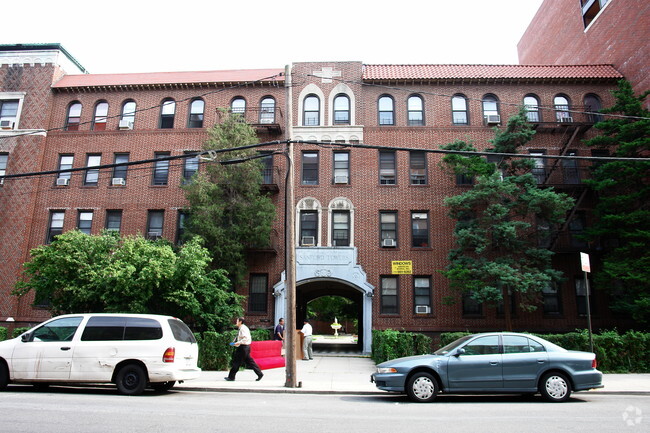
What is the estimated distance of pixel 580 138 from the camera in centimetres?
2256

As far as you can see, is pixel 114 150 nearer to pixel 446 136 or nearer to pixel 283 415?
pixel 446 136

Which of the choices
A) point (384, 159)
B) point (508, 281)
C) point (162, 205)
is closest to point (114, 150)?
point (162, 205)

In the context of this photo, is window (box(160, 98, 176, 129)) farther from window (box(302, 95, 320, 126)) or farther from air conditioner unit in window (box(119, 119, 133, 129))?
window (box(302, 95, 320, 126))

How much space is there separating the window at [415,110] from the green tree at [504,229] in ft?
13.1

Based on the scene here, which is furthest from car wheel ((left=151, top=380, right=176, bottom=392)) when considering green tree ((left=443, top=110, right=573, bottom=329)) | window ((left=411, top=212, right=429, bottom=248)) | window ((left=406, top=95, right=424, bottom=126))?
window ((left=406, top=95, right=424, bottom=126))

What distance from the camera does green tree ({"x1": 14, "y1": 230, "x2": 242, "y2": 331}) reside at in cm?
1505

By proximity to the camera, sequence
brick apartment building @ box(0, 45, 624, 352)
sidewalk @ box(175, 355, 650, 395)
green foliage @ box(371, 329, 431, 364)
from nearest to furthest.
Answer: sidewalk @ box(175, 355, 650, 395) < green foliage @ box(371, 329, 431, 364) < brick apartment building @ box(0, 45, 624, 352)

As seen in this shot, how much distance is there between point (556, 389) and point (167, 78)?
2350cm

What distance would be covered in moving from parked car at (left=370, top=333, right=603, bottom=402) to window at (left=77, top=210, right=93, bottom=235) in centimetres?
1969

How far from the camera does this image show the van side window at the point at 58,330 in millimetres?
10305

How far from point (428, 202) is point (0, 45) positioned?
2537 centimetres

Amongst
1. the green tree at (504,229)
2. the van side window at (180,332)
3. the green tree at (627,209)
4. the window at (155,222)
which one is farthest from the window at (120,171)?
the green tree at (627,209)

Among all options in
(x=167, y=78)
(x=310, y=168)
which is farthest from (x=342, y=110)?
(x=167, y=78)

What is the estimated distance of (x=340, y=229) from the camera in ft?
73.7
